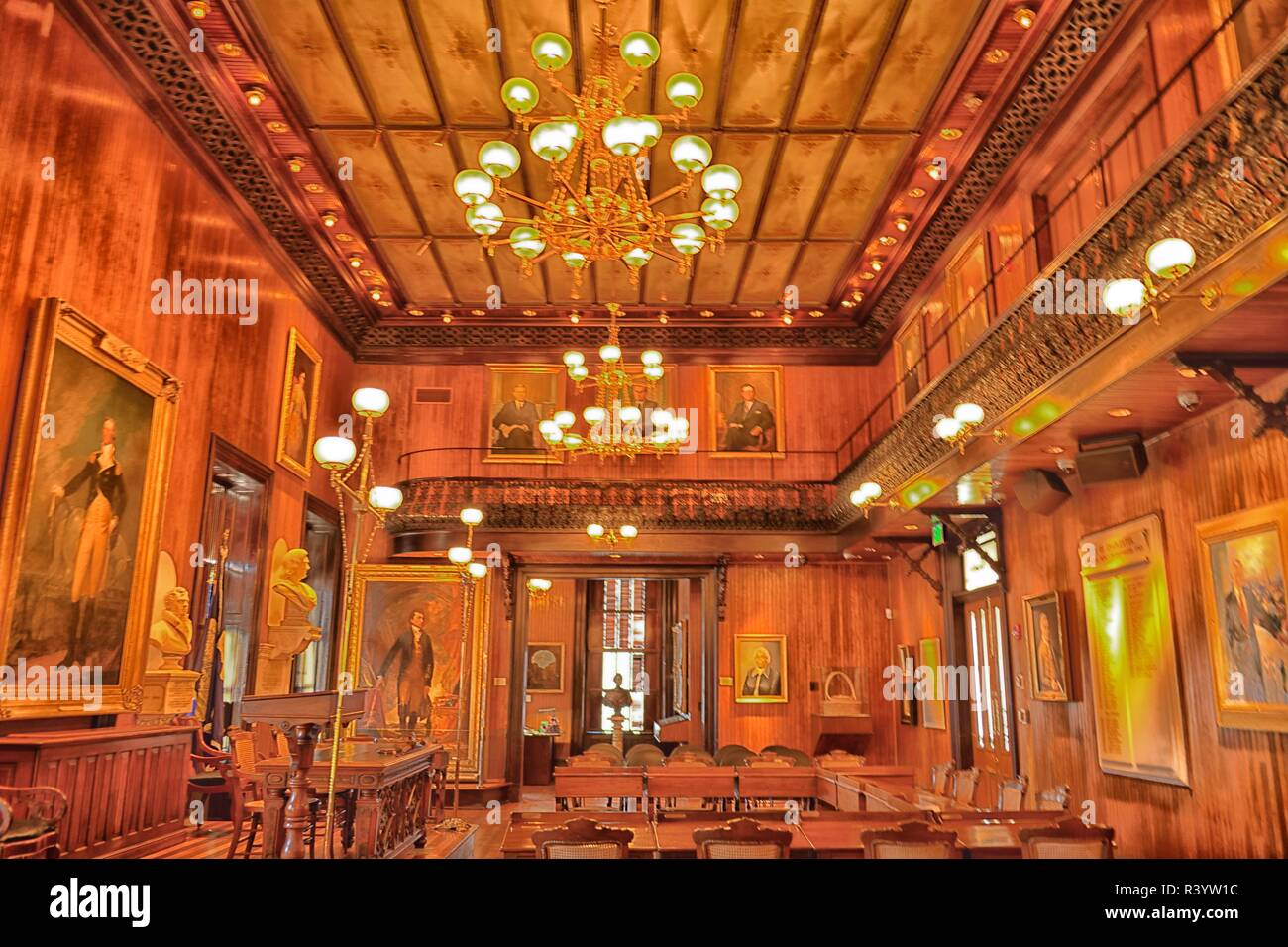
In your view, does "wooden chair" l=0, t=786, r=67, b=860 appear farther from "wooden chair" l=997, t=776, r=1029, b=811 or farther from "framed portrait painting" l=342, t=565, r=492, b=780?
"framed portrait painting" l=342, t=565, r=492, b=780

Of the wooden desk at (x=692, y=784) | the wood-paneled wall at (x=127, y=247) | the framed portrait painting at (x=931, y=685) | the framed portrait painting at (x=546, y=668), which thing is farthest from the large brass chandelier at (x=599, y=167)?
the framed portrait painting at (x=546, y=668)

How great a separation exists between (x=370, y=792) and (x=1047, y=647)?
6166 millimetres

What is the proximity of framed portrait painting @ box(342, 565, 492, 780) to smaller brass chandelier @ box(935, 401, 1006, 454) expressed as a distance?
8.20 m

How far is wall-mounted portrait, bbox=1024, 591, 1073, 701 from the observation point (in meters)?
7.84

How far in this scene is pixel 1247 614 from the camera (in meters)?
5.49

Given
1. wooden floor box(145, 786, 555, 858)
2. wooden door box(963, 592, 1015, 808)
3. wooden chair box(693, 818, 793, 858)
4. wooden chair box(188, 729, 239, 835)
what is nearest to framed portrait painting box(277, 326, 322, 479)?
wooden chair box(188, 729, 239, 835)

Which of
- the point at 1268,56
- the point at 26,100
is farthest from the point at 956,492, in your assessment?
the point at 26,100

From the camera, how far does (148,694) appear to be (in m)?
7.78

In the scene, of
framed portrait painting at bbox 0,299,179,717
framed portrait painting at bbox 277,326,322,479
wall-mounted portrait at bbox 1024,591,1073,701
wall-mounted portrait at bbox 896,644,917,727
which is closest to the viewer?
framed portrait painting at bbox 0,299,179,717

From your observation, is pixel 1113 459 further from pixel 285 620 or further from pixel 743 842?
pixel 285 620

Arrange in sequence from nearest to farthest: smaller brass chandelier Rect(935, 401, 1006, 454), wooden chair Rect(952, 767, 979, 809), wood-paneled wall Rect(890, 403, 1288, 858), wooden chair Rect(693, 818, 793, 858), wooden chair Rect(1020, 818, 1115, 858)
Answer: wooden chair Rect(693, 818, 793, 858) < wooden chair Rect(1020, 818, 1115, 858) < wood-paneled wall Rect(890, 403, 1288, 858) < smaller brass chandelier Rect(935, 401, 1006, 454) < wooden chair Rect(952, 767, 979, 809)

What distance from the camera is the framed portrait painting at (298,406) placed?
446 inches
